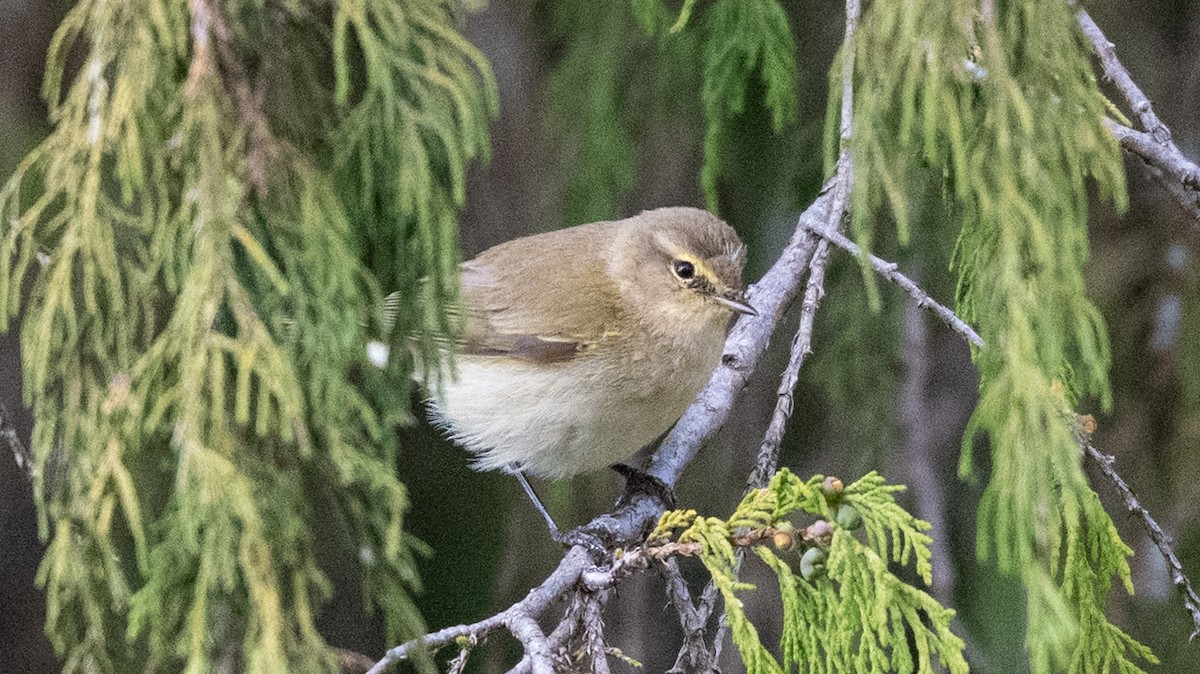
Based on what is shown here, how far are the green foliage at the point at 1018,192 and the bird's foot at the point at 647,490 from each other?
176cm

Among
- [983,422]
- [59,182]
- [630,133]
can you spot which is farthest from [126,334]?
[630,133]

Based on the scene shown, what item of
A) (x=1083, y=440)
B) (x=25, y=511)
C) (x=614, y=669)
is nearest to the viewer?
(x=1083, y=440)

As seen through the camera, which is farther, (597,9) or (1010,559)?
(597,9)

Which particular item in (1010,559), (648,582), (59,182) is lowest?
(648,582)

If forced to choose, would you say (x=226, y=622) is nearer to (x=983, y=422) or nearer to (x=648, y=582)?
(x=983, y=422)

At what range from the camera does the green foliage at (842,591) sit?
1.63 m

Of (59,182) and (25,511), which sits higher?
(59,182)

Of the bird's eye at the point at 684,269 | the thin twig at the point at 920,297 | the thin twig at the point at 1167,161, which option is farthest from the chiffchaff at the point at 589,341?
the thin twig at the point at 1167,161

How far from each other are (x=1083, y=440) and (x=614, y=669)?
239 cm

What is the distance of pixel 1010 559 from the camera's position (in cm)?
A: 135

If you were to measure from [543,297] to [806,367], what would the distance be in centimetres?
86

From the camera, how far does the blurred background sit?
3.29 m

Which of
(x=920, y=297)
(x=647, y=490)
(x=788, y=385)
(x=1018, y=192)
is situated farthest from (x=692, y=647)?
(x=1018, y=192)

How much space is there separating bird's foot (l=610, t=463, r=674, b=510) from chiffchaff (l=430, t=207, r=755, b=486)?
0.33 ft
